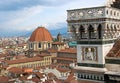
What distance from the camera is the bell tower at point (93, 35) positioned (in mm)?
7141

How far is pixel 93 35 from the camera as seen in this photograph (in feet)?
24.2

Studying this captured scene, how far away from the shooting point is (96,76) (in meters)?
7.24

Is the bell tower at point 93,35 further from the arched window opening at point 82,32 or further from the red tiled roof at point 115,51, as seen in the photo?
the red tiled roof at point 115,51

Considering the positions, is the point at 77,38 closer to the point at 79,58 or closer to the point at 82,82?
the point at 79,58

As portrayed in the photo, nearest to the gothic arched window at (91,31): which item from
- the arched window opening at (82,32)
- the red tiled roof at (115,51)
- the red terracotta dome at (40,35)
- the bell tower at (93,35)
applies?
the bell tower at (93,35)

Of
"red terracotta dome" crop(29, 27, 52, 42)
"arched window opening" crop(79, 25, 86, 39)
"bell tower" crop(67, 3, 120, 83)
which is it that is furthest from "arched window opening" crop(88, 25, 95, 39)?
"red terracotta dome" crop(29, 27, 52, 42)

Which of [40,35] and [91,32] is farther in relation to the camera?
[40,35]

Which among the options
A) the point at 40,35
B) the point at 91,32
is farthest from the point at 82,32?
the point at 40,35

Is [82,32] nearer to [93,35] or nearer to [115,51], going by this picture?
[93,35]

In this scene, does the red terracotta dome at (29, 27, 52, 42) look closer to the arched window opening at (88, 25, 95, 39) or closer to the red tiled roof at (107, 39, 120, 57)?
the red tiled roof at (107, 39, 120, 57)

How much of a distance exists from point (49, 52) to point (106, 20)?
63325mm

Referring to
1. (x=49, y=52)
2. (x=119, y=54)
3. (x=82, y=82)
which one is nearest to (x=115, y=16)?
(x=119, y=54)

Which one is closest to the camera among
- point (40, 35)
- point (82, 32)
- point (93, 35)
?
point (93, 35)

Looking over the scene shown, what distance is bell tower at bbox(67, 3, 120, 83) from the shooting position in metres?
7.14
